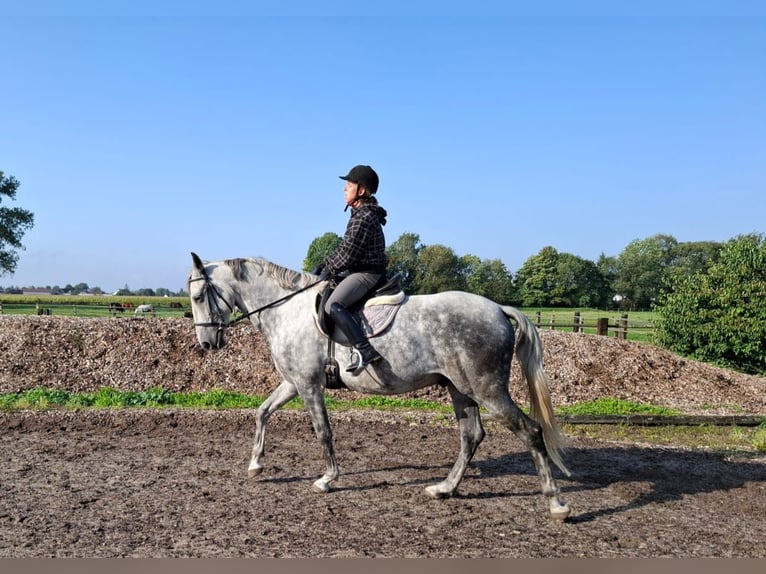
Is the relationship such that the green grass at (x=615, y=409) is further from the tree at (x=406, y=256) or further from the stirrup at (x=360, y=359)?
the tree at (x=406, y=256)

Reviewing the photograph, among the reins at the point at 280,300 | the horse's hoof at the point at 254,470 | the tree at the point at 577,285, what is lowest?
the horse's hoof at the point at 254,470

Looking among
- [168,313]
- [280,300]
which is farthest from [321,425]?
[168,313]

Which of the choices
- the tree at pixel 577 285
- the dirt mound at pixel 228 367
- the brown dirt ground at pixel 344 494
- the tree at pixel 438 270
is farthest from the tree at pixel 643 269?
the brown dirt ground at pixel 344 494

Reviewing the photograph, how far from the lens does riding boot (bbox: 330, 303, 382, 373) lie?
6195 mm

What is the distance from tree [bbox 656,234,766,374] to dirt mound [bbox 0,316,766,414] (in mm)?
1730

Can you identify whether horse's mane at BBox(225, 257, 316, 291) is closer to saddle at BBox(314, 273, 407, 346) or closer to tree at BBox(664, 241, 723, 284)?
saddle at BBox(314, 273, 407, 346)

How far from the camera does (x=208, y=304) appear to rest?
7078 mm

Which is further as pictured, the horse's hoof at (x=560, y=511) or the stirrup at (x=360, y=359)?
the stirrup at (x=360, y=359)

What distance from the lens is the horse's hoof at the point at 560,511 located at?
5727 mm

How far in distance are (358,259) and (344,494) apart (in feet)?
8.67

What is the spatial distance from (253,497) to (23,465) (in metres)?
3.41

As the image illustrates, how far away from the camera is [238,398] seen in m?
12.8

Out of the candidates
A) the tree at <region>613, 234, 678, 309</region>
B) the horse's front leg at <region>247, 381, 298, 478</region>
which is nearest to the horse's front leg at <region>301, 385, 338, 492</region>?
the horse's front leg at <region>247, 381, 298, 478</region>

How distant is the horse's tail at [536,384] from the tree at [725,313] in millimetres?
13044
